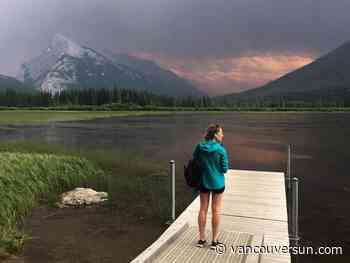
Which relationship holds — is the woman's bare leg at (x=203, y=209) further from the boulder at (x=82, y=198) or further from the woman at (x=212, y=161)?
the boulder at (x=82, y=198)

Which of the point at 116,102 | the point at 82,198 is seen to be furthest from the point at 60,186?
the point at 116,102

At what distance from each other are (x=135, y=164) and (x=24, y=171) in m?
7.71

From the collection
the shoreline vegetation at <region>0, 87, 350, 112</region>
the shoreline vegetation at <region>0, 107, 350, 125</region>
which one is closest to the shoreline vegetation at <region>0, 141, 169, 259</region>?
the shoreline vegetation at <region>0, 107, 350, 125</region>

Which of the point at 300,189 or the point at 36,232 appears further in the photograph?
the point at 300,189

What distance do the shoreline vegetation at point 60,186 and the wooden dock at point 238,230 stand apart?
8.38 feet

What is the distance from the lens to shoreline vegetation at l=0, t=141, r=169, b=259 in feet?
36.1

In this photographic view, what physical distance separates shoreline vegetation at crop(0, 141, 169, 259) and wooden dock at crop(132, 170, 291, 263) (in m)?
2.56

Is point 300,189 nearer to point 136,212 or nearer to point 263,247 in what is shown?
point 136,212

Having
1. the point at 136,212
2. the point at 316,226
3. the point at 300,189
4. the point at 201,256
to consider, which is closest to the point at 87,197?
the point at 136,212

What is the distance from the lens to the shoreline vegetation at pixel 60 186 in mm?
11016

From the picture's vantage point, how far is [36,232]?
10.6m

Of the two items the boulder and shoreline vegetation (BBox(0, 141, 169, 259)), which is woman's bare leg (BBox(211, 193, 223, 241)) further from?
the boulder

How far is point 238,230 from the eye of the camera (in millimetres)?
9344

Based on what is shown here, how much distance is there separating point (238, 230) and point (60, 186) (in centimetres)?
874
